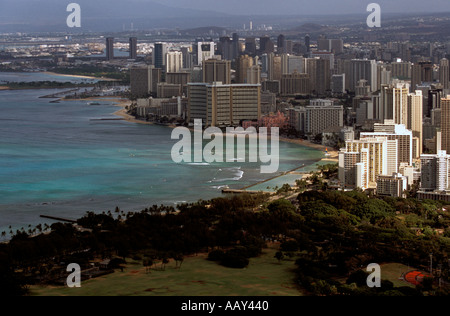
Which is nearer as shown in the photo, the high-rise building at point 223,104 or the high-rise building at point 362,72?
the high-rise building at point 223,104

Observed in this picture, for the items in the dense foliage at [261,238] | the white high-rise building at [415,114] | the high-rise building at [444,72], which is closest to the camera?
the dense foliage at [261,238]

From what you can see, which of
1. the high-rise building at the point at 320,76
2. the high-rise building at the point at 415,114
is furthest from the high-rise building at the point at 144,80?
the high-rise building at the point at 415,114

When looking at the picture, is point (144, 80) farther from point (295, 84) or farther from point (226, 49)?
point (226, 49)

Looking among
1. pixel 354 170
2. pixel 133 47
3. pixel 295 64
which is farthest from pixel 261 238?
pixel 133 47

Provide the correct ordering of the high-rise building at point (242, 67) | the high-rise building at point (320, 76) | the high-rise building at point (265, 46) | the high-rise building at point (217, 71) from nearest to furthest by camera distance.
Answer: the high-rise building at point (217, 71)
the high-rise building at point (320, 76)
the high-rise building at point (242, 67)
the high-rise building at point (265, 46)

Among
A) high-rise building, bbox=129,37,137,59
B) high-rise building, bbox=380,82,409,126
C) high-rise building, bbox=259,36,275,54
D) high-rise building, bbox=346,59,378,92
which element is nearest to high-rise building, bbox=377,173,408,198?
high-rise building, bbox=380,82,409,126

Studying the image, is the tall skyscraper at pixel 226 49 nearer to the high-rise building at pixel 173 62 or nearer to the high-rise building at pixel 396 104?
the high-rise building at pixel 173 62
